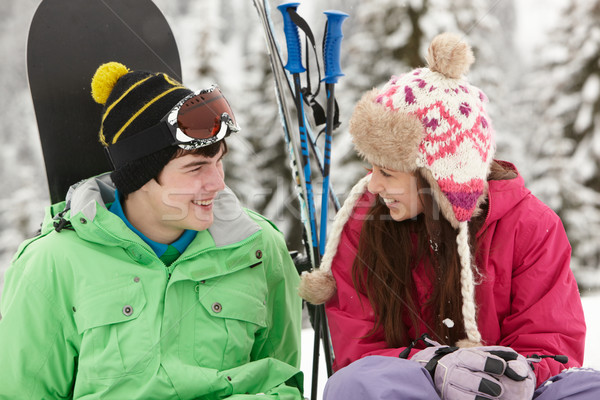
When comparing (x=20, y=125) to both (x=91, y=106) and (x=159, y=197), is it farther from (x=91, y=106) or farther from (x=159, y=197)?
(x=159, y=197)

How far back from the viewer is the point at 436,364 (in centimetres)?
167

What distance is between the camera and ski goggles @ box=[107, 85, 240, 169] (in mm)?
1932

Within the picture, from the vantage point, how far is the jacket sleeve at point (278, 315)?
2182mm

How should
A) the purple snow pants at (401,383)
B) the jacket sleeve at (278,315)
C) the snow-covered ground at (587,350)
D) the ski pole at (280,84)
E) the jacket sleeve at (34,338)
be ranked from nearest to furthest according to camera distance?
the purple snow pants at (401,383) → the jacket sleeve at (34,338) → the jacket sleeve at (278,315) → the ski pole at (280,84) → the snow-covered ground at (587,350)

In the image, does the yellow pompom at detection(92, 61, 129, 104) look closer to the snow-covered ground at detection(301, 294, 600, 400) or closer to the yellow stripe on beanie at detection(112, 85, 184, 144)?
the yellow stripe on beanie at detection(112, 85, 184, 144)

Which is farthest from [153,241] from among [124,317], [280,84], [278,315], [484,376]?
[484,376]

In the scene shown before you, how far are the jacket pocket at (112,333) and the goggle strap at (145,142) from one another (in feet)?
1.42

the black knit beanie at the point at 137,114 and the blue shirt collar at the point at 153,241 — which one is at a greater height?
the black knit beanie at the point at 137,114

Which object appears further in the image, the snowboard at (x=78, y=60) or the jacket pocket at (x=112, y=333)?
the snowboard at (x=78, y=60)

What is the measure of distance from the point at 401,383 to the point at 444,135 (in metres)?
0.78

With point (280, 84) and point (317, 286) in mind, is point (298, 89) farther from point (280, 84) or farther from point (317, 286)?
point (317, 286)

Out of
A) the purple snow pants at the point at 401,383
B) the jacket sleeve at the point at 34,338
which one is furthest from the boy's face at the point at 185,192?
the purple snow pants at the point at 401,383

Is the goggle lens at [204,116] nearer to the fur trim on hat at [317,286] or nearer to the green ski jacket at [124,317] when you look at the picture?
the green ski jacket at [124,317]

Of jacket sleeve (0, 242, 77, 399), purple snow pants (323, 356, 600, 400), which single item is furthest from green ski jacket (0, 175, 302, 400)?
purple snow pants (323, 356, 600, 400)
